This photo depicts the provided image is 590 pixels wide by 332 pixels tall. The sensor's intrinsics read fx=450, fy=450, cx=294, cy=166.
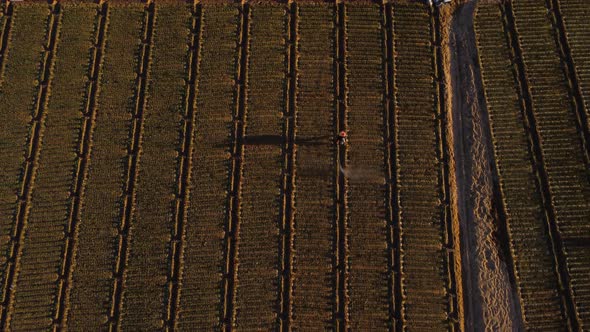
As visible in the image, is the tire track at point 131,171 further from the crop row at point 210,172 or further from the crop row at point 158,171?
the crop row at point 210,172

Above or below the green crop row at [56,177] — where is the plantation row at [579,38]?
above

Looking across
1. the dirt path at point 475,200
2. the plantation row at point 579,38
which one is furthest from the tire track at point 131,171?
the plantation row at point 579,38

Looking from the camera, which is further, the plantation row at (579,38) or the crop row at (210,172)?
the plantation row at (579,38)

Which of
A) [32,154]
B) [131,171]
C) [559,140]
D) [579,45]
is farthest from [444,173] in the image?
[32,154]

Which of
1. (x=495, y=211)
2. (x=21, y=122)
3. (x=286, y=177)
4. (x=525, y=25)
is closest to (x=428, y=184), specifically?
(x=495, y=211)

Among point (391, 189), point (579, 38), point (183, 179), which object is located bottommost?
point (391, 189)

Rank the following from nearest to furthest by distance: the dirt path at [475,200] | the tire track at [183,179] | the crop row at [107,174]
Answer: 1. the dirt path at [475,200]
2. the tire track at [183,179]
3. the crop row at [107,174]

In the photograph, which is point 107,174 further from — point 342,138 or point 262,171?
point 342,138
